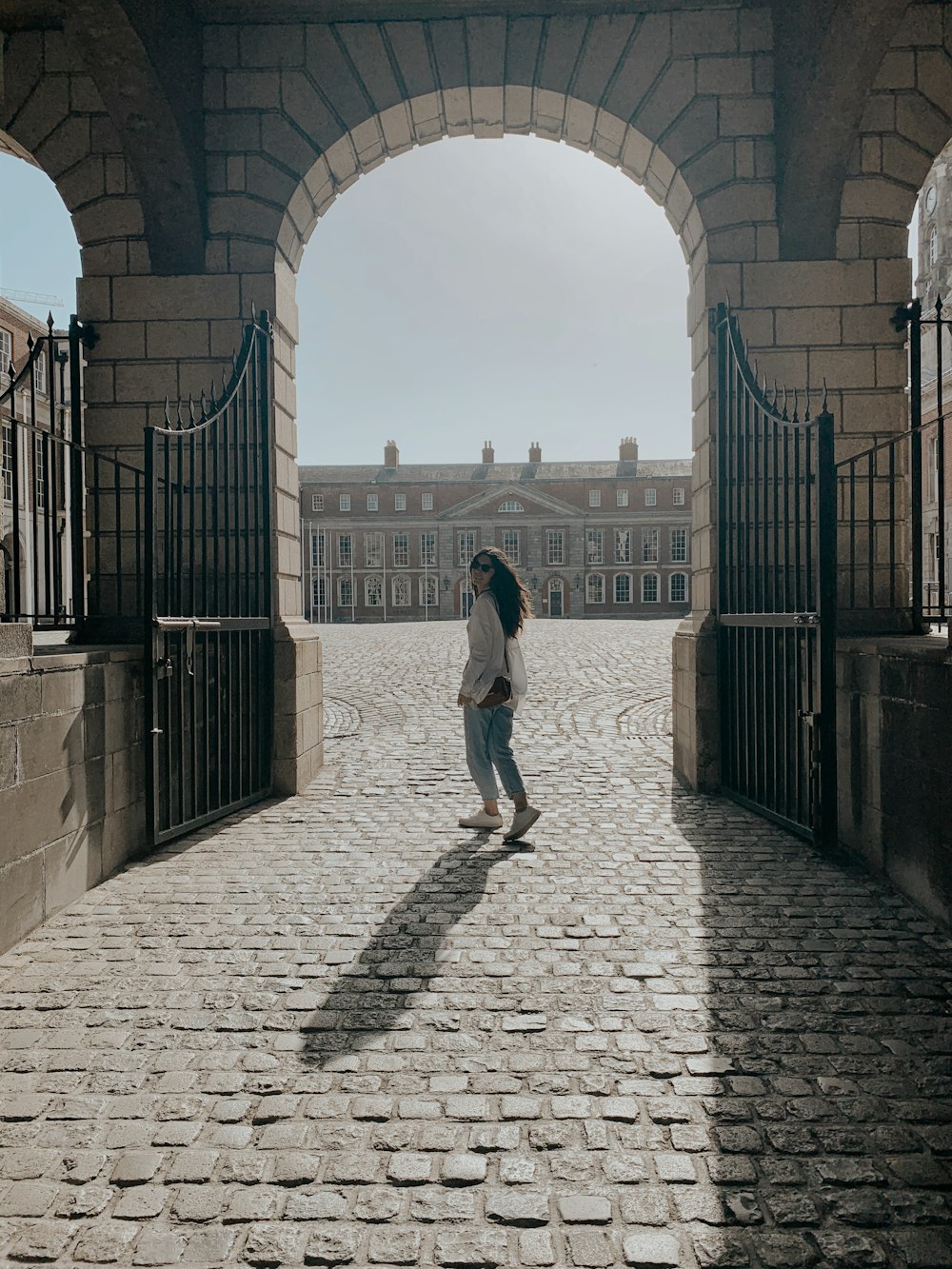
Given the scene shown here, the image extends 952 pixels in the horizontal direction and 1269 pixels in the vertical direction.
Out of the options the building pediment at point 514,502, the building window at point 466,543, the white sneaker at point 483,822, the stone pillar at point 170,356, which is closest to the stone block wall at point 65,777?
the stone pillar at point 170,356

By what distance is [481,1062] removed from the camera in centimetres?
262

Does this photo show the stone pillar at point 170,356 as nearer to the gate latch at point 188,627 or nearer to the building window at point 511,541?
the gate latch at point 188,627

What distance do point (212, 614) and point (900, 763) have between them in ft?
14.6

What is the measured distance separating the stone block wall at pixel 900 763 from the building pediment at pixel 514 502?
2242 inches

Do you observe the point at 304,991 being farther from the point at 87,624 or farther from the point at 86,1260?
the point at 87,624

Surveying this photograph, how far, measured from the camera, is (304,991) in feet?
10.2

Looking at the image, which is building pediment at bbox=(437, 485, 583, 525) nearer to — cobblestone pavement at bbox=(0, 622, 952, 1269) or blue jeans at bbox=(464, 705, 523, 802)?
blue jeans at bbox=(464, 705, 523, 802)

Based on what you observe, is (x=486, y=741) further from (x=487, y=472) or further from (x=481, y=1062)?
(x=487, y=472)

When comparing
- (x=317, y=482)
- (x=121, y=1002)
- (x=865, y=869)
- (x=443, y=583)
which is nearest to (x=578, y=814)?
(x=865, y=869)

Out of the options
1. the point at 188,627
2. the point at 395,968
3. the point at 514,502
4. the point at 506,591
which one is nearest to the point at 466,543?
the point at 514,502

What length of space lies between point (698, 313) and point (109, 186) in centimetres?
443

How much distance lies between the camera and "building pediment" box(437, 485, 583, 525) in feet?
200

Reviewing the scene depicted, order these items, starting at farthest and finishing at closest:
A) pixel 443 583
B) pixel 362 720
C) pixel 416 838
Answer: pixel 443 583 → pixel 362 720 → pixel 416 838

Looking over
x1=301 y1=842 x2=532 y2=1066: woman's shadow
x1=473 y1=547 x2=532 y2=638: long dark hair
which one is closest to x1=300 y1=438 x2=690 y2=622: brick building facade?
x1=473 y1=547 x2=532 y2=638: long dark hair
